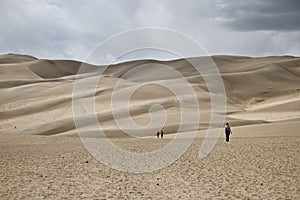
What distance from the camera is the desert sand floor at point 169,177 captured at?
10992 mm

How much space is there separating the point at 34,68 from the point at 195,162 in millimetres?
140507

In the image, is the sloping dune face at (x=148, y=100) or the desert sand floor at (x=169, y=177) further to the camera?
the sloping dune face at (x=148, y=100)

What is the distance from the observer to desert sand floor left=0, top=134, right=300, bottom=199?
10992mm

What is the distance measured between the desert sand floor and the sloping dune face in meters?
14.8

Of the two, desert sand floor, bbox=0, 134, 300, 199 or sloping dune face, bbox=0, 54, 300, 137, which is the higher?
sloping dune face, bbox=0, 54, 300, 137

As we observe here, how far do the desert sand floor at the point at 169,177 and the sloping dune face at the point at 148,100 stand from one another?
584 inches

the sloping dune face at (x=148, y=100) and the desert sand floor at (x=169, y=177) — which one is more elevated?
the sloping dune face at (x=148, y=100)

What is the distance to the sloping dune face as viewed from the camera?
38.9m

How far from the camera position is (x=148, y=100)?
176ft

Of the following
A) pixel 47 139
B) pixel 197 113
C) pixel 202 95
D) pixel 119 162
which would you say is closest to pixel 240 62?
pixel 202 95

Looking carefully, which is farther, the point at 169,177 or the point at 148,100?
the point at 148,100

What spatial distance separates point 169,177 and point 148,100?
132 feet

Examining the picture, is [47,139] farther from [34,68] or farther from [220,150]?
[34,68]

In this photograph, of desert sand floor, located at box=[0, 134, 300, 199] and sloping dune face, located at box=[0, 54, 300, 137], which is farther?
sloping dune face, located at box=[0, 54, 300, 137]
